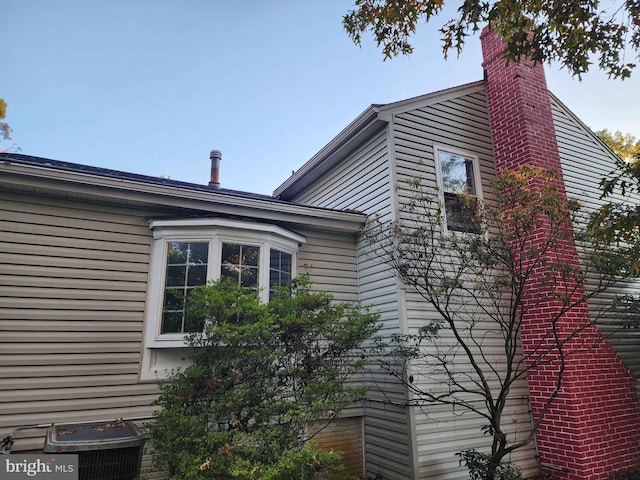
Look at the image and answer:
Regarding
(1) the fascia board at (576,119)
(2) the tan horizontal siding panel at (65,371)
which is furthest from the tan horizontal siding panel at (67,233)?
(1) the fascia board at (576,119)

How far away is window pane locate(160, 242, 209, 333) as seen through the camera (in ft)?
16.8

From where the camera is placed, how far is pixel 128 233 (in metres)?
5.21

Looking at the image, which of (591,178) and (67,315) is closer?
(67,315)

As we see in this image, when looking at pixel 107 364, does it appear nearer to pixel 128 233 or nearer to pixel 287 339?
pixel 128 233

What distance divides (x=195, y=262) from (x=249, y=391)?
7.22 feet

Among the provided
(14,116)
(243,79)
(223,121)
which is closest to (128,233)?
(243,79)

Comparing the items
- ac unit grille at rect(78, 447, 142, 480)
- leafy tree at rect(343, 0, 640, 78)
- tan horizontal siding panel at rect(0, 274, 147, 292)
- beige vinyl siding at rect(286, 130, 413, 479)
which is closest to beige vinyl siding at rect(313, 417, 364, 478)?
beige vinyl siding at rect(286, 130, 413, 479)

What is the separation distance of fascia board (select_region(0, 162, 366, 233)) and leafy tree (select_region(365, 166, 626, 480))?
2.85 feet

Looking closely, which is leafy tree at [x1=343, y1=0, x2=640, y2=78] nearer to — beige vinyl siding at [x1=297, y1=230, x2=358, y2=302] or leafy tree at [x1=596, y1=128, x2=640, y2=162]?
beige vinyl siding at [x1=297, y1=230, x2=358, y2=302]

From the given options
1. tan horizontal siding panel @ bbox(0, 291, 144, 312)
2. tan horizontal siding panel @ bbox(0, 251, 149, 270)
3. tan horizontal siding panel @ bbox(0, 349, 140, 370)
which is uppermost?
tan horizontal siding panel @ bbox(0, 251, 149, 270)

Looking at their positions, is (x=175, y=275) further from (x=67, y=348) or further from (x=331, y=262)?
(x=331, y=262)

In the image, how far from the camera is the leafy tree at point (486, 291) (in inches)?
198

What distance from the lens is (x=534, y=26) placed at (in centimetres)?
463

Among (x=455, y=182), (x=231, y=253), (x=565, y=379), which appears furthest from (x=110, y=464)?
(x=455, y=182)
